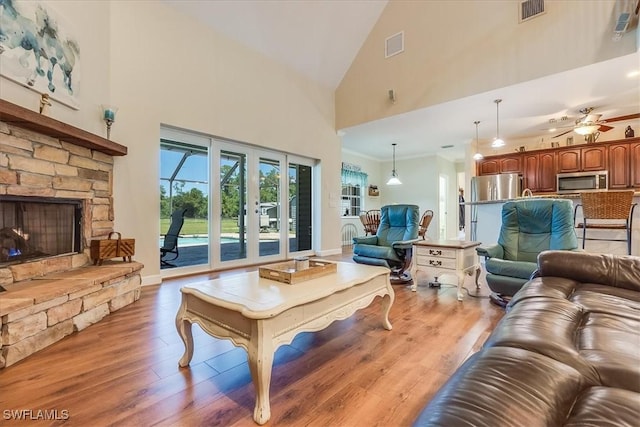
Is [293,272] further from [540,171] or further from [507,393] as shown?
[540,171]

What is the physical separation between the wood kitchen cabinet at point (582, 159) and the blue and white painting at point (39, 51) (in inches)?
311

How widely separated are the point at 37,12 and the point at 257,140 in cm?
279

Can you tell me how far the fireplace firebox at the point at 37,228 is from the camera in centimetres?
221

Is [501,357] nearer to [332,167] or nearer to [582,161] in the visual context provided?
[332,167]

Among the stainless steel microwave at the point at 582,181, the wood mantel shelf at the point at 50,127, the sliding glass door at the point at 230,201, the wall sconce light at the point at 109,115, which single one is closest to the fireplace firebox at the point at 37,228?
the wood mantel shelf at the point at 50,127

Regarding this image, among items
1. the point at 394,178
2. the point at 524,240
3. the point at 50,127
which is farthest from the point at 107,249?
the point at 394,178

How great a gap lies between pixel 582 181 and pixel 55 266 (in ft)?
26.3

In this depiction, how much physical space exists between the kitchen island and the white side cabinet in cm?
184

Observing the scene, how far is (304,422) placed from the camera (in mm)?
1250

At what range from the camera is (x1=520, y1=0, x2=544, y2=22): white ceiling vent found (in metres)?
3.91

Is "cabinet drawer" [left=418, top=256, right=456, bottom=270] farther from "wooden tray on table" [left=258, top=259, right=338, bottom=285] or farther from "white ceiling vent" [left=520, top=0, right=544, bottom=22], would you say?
"white ceiling vent" [left=520, top=0, right=544, bottom=22]

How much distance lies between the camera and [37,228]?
247cm

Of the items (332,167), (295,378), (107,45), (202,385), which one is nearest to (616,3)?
(332,167)

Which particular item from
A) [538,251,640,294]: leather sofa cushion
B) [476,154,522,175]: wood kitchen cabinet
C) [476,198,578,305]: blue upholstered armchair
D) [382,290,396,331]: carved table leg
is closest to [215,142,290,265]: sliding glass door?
[382,290,396,331]: carved table leg
